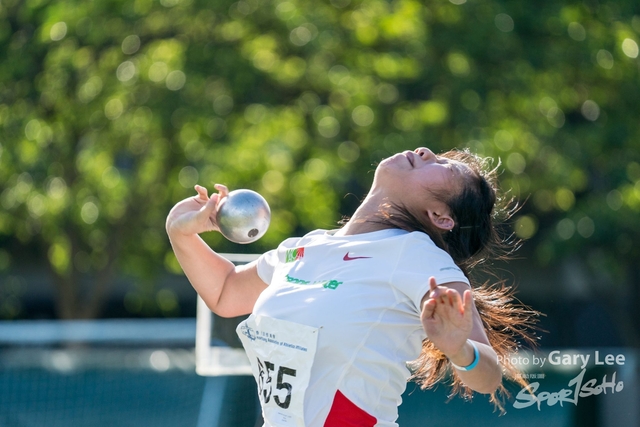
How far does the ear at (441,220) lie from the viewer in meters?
2.91

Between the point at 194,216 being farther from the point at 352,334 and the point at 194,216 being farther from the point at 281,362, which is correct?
the point at 352,334

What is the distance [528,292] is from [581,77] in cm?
752

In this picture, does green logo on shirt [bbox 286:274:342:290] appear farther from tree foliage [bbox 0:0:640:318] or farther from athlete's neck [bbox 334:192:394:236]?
tree foliage [bbox 0:0:640:318]

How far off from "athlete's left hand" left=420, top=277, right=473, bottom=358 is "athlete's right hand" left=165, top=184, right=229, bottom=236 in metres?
1.08

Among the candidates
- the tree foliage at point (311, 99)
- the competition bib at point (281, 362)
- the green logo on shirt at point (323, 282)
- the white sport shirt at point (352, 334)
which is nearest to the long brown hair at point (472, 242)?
the white sport shirt at point (352, 334)

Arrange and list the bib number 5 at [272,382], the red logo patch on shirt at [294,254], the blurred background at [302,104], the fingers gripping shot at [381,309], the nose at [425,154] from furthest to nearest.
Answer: the blurred background at [302,104] → the nose at [425,154] → the red logo patch on shirt at [294,254] → the bib number 5 at [272,382] → the fingers gripping shot at [381,309]

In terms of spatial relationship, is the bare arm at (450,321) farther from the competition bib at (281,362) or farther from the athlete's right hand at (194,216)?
the athlete's right hand at (194,216)

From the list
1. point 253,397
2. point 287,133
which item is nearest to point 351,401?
point 253,397

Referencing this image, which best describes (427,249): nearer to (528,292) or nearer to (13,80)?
(13,80)

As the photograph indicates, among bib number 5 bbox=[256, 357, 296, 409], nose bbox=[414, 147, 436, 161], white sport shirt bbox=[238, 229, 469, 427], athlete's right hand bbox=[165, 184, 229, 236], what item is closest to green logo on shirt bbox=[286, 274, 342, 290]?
white sport shirt bbox=[238, 229, 469, 427]

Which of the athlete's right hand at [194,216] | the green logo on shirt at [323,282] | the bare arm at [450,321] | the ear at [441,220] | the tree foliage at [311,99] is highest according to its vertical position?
the bare arm at [450,321]

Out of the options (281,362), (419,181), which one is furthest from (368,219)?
(281,362)

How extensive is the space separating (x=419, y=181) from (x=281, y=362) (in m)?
0.80

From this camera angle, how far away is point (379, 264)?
8.42 ft
